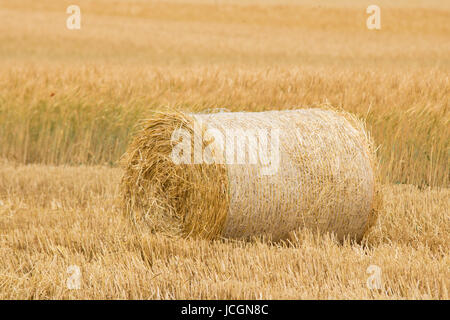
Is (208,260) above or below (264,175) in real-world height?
below

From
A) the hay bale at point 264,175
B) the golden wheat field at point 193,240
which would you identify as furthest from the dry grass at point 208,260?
the hay bale at point 264,175

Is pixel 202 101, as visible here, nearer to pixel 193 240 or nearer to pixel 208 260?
pixel 193 240

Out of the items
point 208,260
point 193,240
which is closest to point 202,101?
point 193,240

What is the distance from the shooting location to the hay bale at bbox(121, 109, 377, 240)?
5.78 metres

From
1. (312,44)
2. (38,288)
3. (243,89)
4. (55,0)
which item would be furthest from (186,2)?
(38,288)

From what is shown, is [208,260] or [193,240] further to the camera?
[193,240]

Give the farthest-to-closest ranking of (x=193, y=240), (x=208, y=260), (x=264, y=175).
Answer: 1. (x=193, y=240)
2. (x=264, y=175)
3. (x=208, y=260)

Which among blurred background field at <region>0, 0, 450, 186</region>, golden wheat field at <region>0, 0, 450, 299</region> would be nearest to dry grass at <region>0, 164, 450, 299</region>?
golden wheat field at <region>0, 0, 450, 299</region>

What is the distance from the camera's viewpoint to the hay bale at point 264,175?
19.0 ft

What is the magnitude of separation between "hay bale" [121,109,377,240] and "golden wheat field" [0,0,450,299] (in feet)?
0.58

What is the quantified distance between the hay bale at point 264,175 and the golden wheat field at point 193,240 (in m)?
0.18

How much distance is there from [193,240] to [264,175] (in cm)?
76

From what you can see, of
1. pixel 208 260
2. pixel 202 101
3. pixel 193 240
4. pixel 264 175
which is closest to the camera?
pixel 208 260

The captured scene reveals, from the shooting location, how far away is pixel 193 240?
5.92m
